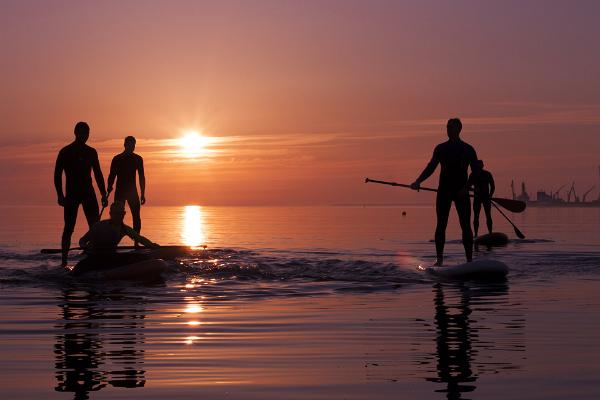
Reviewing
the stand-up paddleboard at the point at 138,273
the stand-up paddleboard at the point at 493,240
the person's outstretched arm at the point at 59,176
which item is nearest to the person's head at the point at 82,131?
the person's outstretched arm at the point at 59,176

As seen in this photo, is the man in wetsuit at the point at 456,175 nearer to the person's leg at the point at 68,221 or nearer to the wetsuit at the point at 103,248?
the wetsuit at the point at 103,248

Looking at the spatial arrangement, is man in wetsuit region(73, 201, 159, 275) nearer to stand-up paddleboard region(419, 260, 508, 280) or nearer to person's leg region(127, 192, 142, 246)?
person's leg region(127, 192, 142, 246)

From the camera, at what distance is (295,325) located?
891cm

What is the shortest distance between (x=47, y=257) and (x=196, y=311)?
34.0ft

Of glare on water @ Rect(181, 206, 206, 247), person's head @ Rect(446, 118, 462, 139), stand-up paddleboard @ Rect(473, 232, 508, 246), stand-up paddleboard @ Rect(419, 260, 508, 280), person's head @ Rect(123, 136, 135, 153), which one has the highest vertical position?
person's head @ Rect(123, 136, 135, 153)

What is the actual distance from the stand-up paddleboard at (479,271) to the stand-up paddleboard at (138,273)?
14.9 ft

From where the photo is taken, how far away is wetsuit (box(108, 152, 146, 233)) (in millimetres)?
18500

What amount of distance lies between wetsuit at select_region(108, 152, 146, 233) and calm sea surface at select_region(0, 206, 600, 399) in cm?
336

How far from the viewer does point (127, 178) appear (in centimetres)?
1858

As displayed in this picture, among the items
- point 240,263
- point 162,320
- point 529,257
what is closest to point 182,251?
point 240,263

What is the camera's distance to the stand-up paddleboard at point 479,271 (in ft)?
46.2

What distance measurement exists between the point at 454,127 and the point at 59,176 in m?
6.97

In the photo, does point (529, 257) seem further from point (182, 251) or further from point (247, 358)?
point (247, 358)

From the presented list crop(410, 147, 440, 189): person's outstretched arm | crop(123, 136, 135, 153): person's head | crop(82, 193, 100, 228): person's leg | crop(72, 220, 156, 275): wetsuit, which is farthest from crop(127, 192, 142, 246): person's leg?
crop(410, 147, 440, 189): person's outstretched arm
